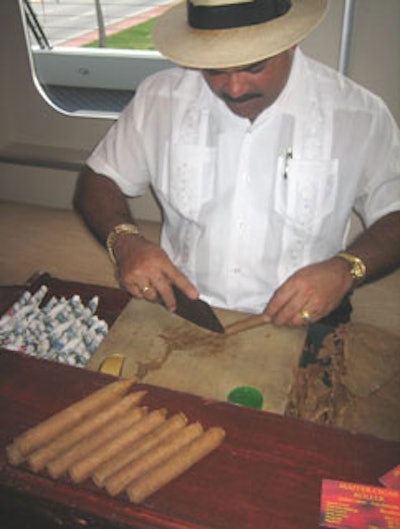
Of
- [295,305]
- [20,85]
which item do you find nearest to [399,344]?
[295,305]

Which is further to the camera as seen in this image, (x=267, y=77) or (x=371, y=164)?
(x=371, y=164)

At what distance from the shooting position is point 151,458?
112 cm

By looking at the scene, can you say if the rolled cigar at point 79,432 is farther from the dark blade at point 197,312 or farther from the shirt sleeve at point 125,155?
the shirt sleeve at point 125,155

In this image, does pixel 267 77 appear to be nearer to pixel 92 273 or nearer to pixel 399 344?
pixel 399 344

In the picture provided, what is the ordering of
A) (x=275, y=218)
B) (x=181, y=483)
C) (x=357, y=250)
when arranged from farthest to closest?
(x=275, y=218) < (x=357, y=250) < (x=181, y=483)

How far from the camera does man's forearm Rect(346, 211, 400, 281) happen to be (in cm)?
186

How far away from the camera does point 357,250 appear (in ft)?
6.18

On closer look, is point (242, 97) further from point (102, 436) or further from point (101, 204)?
point (102, 436)

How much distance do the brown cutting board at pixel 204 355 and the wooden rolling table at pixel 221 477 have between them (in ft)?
0.55

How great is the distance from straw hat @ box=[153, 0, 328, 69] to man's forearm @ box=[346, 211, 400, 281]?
0.75m

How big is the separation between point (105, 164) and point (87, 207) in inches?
8.0

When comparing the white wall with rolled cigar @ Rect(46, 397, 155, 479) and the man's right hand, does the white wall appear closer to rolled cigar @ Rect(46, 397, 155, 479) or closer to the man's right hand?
the man's right hand

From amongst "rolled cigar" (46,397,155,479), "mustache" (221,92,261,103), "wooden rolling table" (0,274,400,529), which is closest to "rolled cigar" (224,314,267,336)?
"wooden rolling table" (0,274,400,529)

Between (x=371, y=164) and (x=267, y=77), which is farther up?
(x=267, y=77)
